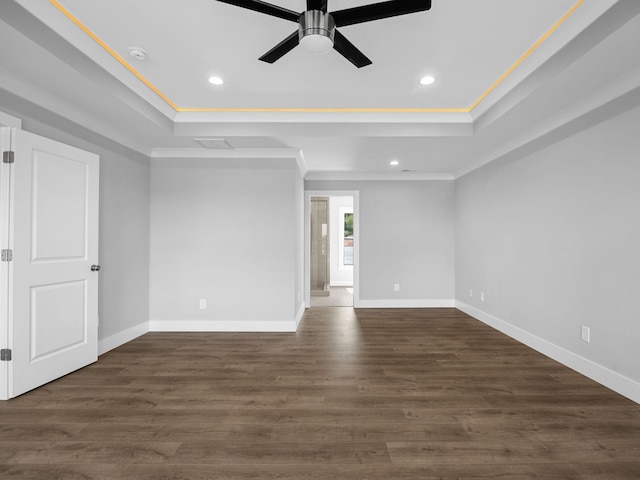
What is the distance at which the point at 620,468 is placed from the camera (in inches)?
67.0

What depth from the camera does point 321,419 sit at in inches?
85.4

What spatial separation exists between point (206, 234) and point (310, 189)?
2155mm

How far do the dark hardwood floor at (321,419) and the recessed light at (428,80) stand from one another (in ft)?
8.56

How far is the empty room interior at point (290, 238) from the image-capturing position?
6.23 ft

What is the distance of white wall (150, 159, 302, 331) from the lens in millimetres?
4375

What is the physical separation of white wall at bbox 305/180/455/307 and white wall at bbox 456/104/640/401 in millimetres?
1112

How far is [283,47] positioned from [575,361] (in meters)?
3.61

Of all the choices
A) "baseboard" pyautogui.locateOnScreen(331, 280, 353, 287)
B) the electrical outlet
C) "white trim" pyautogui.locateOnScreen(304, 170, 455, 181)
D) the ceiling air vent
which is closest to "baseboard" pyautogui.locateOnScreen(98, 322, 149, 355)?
the ceiling air vent

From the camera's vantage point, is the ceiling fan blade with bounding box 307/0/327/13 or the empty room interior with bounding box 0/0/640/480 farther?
the empty room interior with bounding box 0/0/640/480

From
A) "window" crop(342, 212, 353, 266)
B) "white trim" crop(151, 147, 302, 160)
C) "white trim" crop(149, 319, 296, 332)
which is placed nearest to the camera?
"white trim" crop(151, 147, 302, 160)

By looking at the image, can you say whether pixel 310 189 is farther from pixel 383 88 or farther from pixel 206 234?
pixel 383 88

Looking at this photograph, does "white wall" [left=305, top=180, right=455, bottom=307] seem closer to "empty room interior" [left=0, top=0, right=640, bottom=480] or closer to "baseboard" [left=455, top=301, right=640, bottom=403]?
"empty room interior" [left=0, top=0, right=640, bottom=480]

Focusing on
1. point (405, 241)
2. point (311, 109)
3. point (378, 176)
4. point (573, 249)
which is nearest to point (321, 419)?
point (573, 249)

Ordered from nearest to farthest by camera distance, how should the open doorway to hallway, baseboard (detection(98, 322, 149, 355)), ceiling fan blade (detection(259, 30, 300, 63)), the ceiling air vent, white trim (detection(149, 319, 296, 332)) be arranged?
ceiling fan blade (detection(259, 30, 300, 63))
baseboard (detection(98, 322, 149, 355))
the ceiling air vent
white trim (detection(149, 319, 296, 332))
the open doorway to hallway
